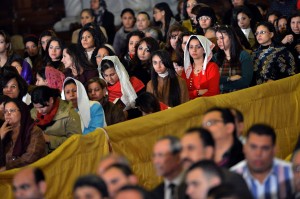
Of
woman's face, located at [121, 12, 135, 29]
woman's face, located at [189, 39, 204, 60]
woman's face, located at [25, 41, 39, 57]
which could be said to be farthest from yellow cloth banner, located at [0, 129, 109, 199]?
woman's face, located at [121, 12, 135, 29]

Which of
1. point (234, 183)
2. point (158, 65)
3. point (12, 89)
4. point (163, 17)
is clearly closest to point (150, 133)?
point (158, 65)

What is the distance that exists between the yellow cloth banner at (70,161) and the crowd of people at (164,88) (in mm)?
449

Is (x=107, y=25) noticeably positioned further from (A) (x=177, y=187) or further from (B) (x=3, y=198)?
(A) (x=177, y=187)

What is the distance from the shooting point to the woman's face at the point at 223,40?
45.8ft

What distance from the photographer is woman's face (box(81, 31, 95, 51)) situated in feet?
49.3

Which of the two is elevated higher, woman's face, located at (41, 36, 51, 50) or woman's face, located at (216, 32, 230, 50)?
woman's face, located at (41, 36, 51, 50)

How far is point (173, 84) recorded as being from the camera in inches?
517

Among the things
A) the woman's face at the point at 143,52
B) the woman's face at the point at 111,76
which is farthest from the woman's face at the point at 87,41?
the woman's face at the point at 111,76

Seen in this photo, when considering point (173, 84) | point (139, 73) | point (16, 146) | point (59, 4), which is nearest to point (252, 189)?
point (16, 146)

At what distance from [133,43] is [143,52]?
2.52 feet

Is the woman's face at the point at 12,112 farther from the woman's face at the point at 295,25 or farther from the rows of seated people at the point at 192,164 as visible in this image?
the woman's face at the point at 295,25

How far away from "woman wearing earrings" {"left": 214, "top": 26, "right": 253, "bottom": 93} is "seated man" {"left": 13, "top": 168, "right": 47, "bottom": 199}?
18.0 ft

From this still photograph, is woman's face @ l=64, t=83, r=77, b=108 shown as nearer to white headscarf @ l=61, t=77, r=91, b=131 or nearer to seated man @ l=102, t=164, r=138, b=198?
white headscarf @ l=61, t=77, r=91, b=131

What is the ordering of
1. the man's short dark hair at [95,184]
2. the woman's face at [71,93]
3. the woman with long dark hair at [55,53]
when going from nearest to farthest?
the man's short dark hair at [95,184] → the woman's face at [71,93] → the woman with long dark hair at [55,53]
